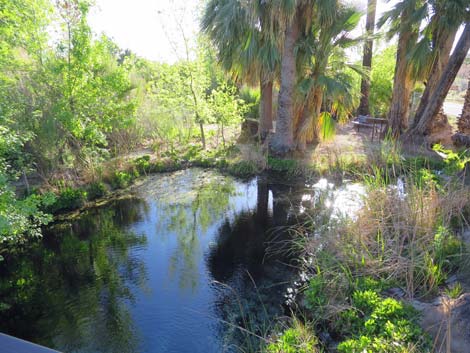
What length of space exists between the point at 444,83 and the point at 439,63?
839mm

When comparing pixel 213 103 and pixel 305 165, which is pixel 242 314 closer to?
pixel 305 165

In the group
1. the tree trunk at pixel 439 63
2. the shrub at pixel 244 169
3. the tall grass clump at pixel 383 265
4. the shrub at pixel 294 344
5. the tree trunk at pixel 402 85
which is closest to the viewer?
the shrub at pixel 294 344

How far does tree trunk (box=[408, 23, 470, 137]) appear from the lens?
980 centimetres

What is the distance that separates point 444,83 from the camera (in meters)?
10.4

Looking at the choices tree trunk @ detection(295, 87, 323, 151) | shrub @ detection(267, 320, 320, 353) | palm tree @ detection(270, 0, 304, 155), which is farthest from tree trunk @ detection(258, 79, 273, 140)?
shrub @ detection(267, 320, 320, 353)

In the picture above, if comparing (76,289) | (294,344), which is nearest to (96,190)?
(76,289)

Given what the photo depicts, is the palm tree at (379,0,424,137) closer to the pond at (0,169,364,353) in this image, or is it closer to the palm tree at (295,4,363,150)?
the palm tree at (295,4,363,150)

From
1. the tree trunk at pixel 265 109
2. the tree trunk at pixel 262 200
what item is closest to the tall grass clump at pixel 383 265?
the tree trunk at pixel 262 200

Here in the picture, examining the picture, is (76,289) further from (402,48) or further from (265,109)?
(402,48)

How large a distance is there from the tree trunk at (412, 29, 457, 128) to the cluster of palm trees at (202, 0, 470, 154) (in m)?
0.03

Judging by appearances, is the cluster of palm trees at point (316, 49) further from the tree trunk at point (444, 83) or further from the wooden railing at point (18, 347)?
the wooden railing at point (18, 347)

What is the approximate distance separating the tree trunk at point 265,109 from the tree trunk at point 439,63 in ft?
17.5

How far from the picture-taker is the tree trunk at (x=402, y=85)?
11.1 metres

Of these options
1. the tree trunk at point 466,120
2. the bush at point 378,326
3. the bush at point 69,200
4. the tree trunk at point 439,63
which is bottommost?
the bush at point 378,326
